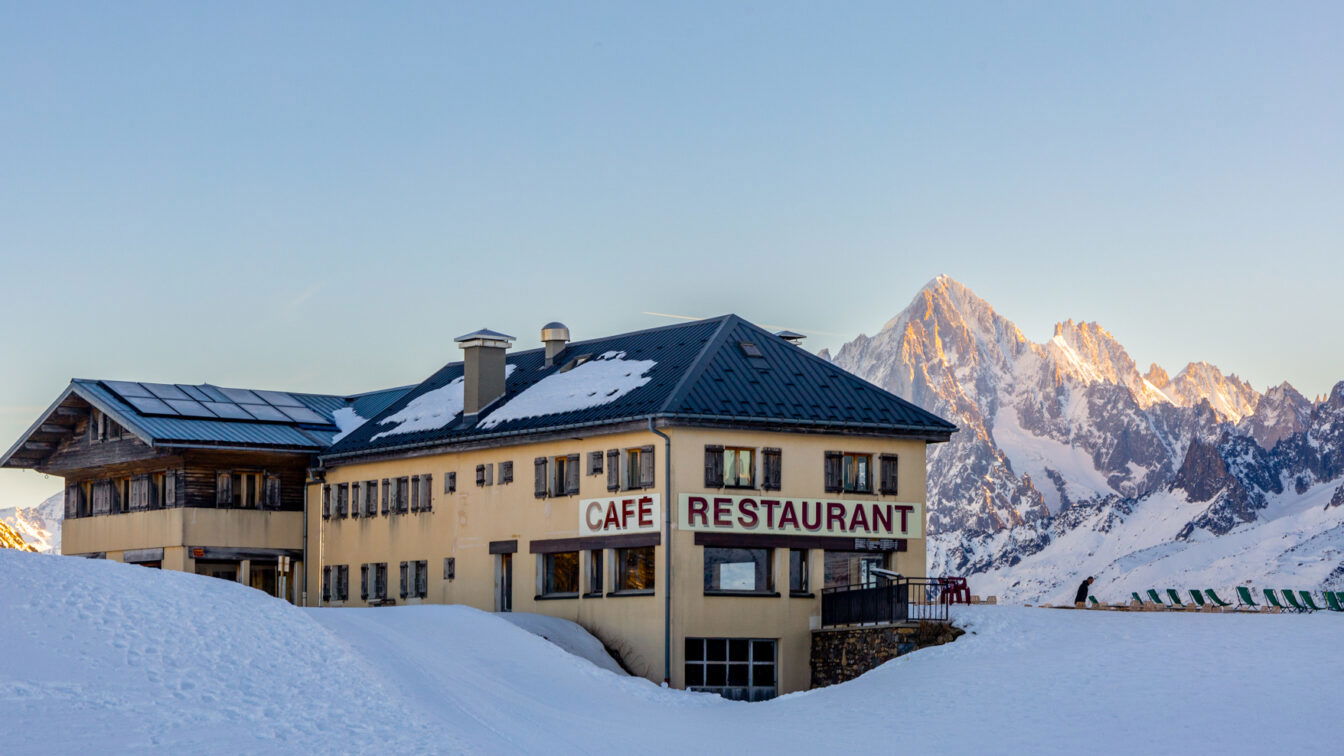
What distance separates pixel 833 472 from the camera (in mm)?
59625

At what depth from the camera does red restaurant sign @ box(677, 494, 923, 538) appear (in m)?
57.1

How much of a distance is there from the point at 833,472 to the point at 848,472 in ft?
2.02

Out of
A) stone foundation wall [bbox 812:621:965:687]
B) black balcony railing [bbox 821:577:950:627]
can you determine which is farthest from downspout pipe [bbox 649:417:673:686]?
black balcony railing [bbox 821:577:950:627]

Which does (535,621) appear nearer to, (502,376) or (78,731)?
(502,376)

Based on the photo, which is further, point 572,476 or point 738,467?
point 572,476

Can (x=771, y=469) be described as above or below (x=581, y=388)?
below

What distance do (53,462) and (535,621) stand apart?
97.1ft

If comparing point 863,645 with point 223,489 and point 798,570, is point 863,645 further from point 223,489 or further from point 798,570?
point 223,489

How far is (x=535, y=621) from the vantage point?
57.5 meters

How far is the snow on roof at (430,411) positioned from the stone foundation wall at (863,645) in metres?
17.9

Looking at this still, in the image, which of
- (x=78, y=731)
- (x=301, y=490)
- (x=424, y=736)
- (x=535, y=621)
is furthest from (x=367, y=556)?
(x=78, y=731)

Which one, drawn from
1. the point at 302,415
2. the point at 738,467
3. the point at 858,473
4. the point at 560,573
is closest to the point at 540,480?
the point at 560,573

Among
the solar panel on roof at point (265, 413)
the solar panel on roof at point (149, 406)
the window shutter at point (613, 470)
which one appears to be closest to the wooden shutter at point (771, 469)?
the window shutter at point (613, 470)

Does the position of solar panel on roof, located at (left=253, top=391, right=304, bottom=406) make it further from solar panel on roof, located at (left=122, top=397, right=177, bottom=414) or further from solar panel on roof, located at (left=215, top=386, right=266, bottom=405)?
solar panel on roof, located at (left=122, top=397, right=177, bottom=414)
